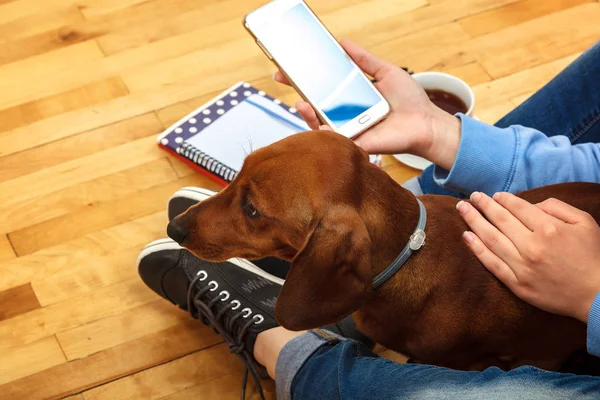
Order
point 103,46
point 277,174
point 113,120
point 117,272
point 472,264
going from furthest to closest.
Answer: point 103,46 < point 113,120 < point 117,272 < point 472,264 < point 277,174

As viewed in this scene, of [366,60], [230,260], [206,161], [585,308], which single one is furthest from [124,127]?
[585,308]

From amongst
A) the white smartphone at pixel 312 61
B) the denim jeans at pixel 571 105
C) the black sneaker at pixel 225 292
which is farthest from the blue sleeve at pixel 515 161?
the black sneaker at pixel 225 292

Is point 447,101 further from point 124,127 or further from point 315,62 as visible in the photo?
point 124,127

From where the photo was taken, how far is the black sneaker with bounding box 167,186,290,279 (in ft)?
6.02

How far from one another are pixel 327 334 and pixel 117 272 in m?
0.65

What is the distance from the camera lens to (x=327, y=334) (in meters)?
1.60

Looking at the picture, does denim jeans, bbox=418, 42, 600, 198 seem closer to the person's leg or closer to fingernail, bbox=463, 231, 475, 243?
fingernail, bbox=463, 231, 475, 243

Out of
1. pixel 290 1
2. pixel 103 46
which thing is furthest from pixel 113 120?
pixel 290 1

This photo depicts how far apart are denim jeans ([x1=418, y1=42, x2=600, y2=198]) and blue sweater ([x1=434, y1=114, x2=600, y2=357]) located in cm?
11

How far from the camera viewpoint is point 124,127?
225cm

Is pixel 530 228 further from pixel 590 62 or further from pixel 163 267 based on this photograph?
pixel 163 267

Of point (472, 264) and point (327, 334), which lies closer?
point (472, 264)

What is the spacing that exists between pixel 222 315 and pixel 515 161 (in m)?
0.79

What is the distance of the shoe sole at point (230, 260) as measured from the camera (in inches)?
71.6
